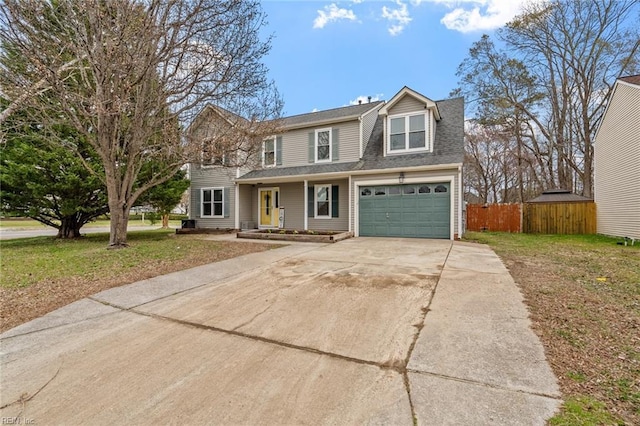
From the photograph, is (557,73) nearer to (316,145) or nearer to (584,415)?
(316,145)

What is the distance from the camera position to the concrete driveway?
2045mm

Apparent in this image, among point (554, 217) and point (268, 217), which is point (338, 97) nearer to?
point (268, 217)

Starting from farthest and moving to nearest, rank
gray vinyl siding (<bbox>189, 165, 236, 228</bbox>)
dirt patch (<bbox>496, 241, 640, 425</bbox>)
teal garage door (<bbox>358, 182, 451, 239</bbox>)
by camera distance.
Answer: gray vinyl siding (<bbox>189, 165, 236, 228</bbox>) → teal garage door (<bbox>358, 182, 451, 239</bbox>) → dirt patch (<bbox>496, 241, 640, 425</bbox>)

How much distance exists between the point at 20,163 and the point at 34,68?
4.21 meters

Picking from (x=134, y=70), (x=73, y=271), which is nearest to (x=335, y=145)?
(x=134, y=70)

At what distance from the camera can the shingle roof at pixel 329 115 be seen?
13903 millimetres

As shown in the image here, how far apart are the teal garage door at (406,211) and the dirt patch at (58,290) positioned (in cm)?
696

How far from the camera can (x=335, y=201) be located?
1376 centimetres

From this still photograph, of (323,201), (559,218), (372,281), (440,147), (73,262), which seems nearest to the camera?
(372,281)

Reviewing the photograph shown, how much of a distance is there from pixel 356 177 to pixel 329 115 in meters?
4.43

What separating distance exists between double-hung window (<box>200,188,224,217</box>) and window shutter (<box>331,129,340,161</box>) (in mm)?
6313

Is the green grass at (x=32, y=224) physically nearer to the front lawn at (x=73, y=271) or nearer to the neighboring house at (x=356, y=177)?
the neighboring house at (x=356, y=177)

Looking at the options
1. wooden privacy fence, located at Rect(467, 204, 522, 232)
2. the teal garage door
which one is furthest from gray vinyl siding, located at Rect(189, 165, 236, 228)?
wooden privacy fence, located at Rect(467, 204, 522, 232)

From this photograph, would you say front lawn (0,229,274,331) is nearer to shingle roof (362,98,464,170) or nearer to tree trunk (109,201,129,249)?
tree trunk (109,201,129,249)
